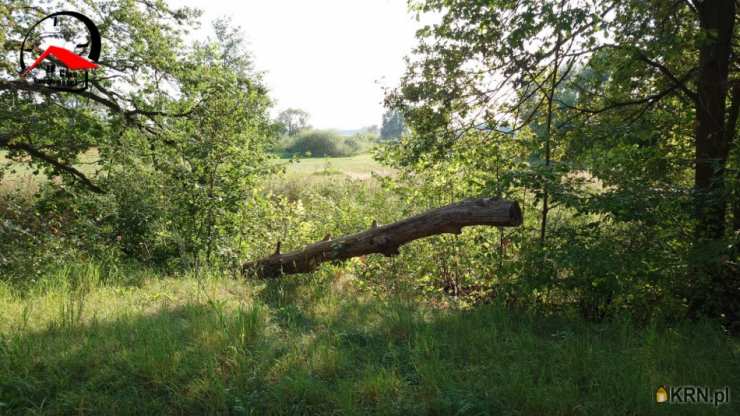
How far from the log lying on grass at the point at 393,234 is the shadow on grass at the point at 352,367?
1278 millimetres

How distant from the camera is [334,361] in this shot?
12.1 feet

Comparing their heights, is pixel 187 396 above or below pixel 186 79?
below

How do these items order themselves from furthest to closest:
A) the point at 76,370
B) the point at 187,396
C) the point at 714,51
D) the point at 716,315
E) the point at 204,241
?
the point at 204,241 < the point at 714,51 < the point at 716,315 < the point at 76,370 < the point at 187,396

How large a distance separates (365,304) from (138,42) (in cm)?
693

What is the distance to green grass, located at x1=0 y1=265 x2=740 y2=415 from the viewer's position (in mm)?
3162

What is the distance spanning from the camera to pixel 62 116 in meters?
7.86

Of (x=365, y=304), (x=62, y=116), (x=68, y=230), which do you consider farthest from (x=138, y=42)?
(x=365, y=304)

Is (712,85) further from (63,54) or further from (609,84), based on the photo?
(63,54)

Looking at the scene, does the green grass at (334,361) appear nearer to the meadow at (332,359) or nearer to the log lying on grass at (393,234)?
the meadow at (332,359)

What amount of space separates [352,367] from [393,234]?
9.10ft

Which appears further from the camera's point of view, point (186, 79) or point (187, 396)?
point (186, 79)

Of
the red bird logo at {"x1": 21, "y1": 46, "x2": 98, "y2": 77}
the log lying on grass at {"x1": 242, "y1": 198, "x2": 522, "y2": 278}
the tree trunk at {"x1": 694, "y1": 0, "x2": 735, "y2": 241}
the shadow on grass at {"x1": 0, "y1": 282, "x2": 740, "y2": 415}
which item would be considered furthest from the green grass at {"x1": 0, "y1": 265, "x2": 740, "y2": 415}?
the red bird logo at {"x1": 21, "y1": 46, "x2": 98, "y2": 77}

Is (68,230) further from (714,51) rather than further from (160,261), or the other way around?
(714,51)

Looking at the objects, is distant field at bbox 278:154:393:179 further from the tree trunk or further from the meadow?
the tree trunk
